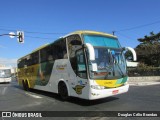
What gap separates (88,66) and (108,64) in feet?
3.41

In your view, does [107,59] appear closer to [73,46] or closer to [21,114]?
[73,46]

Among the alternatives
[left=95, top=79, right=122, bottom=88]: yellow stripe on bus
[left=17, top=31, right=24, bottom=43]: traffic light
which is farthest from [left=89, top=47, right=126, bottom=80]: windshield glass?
[left=17, top=31, right=24, bottom=43]: traffic light

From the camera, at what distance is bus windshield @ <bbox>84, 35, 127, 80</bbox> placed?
10325 mm

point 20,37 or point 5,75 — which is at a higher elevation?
point 20,37

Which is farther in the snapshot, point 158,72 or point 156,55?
point 156,55

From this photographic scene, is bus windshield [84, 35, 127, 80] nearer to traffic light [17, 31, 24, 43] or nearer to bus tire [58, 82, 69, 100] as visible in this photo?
bus tire [58, 82, 69, 100]

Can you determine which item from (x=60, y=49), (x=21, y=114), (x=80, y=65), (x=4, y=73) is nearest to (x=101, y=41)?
(x=80, y=65)

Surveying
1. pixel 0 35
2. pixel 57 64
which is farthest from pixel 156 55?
pixel 57 64

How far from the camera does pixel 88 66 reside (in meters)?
10.1

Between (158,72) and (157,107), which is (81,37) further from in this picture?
(158,72)

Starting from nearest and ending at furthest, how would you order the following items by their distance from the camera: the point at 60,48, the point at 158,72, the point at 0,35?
the point at 60,48 → the point at 0,35 → the point at 158,72

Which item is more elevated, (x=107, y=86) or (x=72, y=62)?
(x=72, y=62)

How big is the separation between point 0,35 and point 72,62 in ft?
54.6

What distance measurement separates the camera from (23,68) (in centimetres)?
2197
